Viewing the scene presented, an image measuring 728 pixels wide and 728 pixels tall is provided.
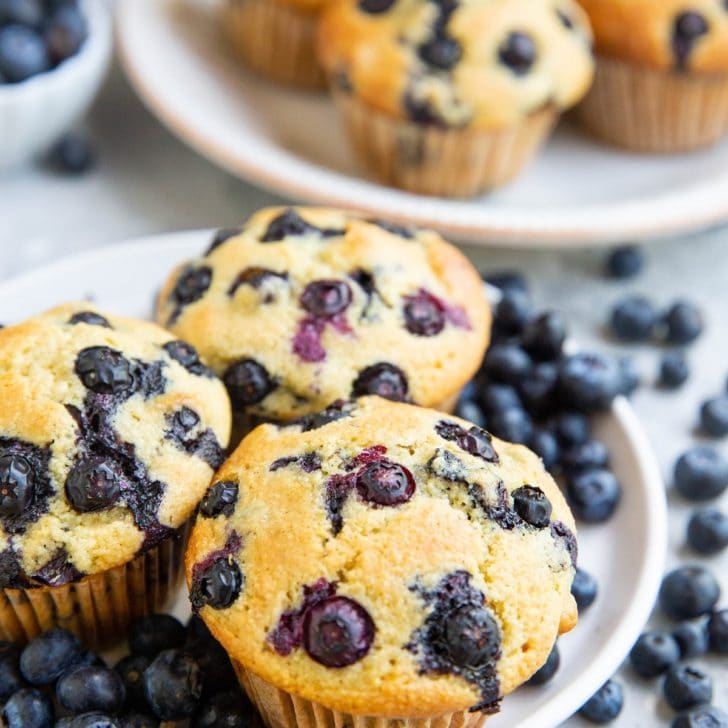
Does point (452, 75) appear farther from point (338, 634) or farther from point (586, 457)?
point (338, 634)

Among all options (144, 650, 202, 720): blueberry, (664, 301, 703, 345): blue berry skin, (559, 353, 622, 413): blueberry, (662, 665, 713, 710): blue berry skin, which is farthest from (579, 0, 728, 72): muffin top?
(144, 650, 202, 720): blueberry

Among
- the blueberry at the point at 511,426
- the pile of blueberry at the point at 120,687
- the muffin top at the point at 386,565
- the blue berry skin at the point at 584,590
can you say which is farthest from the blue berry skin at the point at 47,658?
the blueberry at the point at 511,426

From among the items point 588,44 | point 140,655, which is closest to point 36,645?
point 140,655

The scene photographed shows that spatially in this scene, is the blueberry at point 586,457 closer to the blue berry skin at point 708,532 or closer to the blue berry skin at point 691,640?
the blue berry skin at point 708,532

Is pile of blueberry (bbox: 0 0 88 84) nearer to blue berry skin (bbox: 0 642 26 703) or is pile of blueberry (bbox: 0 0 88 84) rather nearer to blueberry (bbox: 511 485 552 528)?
blue berry skin (bbox: 0 642 26 703)

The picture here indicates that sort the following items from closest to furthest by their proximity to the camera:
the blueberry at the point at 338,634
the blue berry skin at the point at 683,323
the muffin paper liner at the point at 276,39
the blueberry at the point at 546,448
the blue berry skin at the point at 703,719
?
the blueberry at the point at 338,634 < the blue berry skin at the point at 703,719 < the blueberry at the point at 546,448 < the blue berry skin at the point at 683,323 < the muffin paper liner at the point at 276,39

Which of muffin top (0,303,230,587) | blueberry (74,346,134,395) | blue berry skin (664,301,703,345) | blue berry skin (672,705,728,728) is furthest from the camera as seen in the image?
blue berry skin (664,301,703,345)
